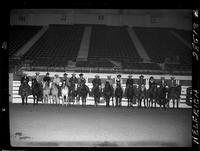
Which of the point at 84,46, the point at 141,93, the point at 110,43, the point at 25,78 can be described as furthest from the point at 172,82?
the point at 25,78

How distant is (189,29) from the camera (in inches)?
140

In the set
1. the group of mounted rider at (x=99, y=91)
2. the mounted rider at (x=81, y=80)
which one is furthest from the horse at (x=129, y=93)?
the mounted rider at (x=81, y=80)

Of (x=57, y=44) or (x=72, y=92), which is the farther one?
(x=72, y=92)

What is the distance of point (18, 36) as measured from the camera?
3688mm

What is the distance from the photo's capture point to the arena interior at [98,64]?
3.63 m

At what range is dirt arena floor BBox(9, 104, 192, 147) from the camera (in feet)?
11.9

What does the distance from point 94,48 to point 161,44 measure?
2.84 ft

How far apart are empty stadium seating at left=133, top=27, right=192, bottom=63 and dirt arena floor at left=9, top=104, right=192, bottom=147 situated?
70 centimetres

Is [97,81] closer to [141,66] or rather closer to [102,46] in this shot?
[102,46]

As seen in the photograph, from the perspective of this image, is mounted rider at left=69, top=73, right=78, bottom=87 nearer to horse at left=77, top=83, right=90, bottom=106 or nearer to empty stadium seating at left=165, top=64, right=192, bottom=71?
horse at left=77, top=83, right=90, bottom=106

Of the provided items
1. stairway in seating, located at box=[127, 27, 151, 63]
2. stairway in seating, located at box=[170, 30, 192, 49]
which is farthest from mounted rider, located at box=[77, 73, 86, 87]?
stairway in seating, located at box=[170, 30, 192, 49]

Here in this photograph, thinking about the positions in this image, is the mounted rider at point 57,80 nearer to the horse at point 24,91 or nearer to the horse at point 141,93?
the horse at point 24,91
